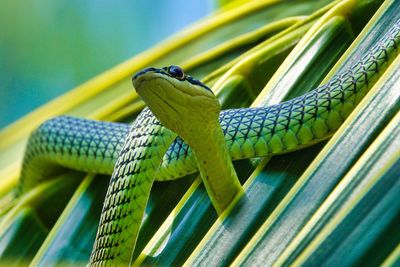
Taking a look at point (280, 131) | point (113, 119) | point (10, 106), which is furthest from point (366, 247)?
point (10, 106)

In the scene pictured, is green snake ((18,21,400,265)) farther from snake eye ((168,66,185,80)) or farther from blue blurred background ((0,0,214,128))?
blue blurred background ((0,0,214,128))

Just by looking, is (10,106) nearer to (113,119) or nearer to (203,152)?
(113,119)

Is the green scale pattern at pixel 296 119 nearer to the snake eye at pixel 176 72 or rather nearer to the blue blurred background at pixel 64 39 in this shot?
the snake eye at pixel 176 72

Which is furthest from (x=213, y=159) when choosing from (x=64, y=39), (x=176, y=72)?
(x=64, y=39)

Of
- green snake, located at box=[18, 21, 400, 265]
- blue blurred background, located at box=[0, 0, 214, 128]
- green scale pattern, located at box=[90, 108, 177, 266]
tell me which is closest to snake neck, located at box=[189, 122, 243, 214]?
green snake, located at box=[18, 21, 400, 265]

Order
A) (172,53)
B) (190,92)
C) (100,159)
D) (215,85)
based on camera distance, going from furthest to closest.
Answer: (172,53) → (100,159) → (215,85) → (190,92)

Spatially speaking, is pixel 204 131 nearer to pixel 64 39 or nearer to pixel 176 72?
pixel 176 72
